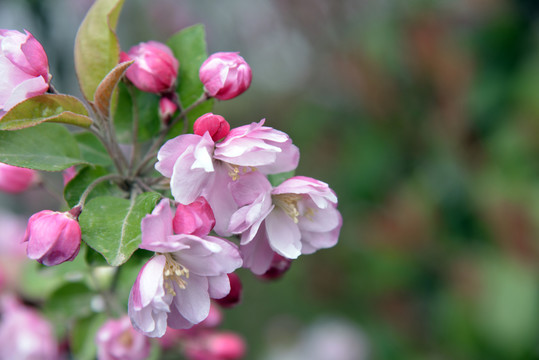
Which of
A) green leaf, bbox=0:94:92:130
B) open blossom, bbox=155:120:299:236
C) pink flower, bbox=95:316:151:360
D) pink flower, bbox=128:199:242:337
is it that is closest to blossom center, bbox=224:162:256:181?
open blossom, bbox=155:120:299:236

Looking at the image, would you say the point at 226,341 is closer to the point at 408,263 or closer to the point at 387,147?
the point at 408,263

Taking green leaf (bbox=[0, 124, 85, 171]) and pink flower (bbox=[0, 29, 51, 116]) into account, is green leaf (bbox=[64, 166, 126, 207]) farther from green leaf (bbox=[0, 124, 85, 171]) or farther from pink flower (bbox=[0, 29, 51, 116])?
pink flower (bbox=[0, 29, 51, 116])

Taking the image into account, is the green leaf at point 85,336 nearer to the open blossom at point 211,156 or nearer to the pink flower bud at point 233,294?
the pink flower bud at point 233,294

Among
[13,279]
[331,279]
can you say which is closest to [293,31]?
[331,279]

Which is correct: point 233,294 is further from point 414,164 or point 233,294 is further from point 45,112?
point 414,164

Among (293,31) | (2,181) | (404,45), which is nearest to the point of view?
(2,181)

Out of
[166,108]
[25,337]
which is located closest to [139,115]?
[166,108]

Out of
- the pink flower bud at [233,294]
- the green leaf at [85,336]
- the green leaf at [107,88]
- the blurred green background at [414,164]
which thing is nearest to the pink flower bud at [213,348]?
the green leaf at [85,336]
